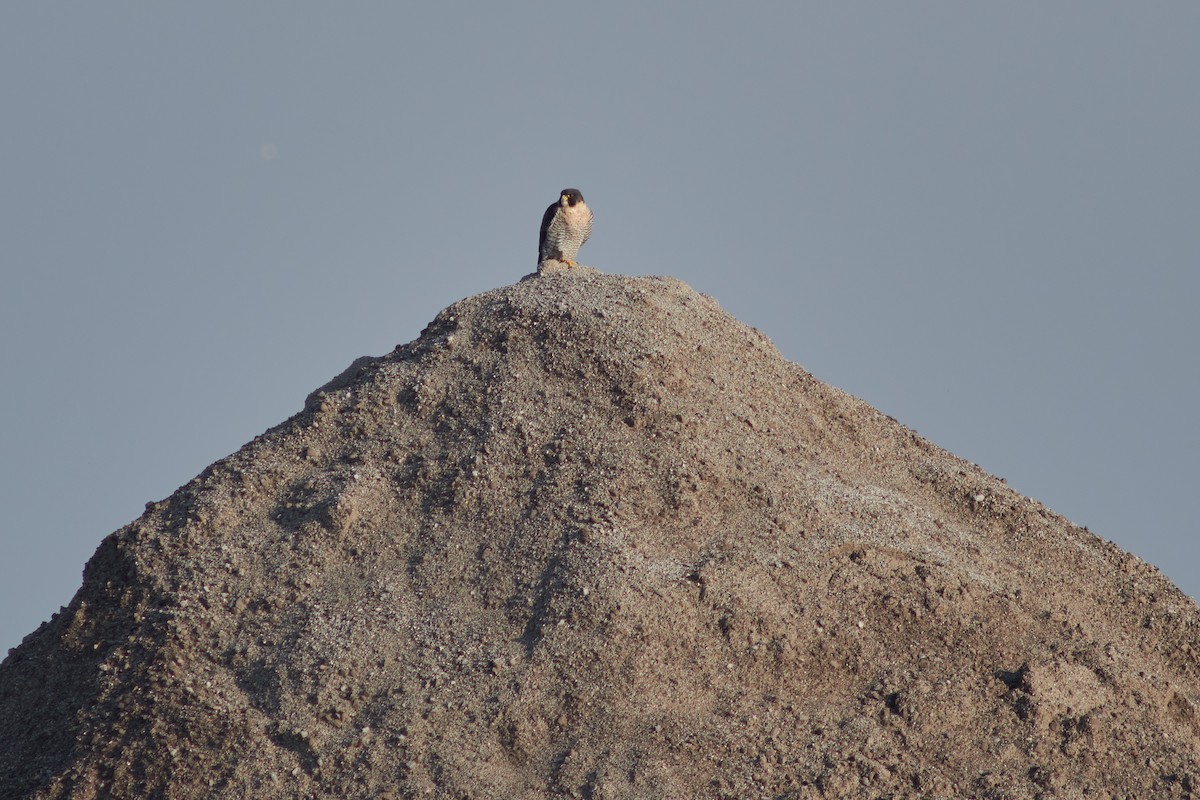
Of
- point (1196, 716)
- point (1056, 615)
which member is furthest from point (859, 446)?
point (1196, 716)

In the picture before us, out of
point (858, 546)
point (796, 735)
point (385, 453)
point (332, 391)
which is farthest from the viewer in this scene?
point (332, 391)

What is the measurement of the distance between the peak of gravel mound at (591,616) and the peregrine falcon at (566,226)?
4048 mm

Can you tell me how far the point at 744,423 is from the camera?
10000 millimetres

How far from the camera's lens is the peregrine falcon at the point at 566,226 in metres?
14.5

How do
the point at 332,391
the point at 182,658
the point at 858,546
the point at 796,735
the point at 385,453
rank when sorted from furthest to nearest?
the point at 332,391 < the point at 385,453 < the point at 858,546 < the point at 182,658 < the point at 796,735

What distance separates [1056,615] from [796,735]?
7.64 ft

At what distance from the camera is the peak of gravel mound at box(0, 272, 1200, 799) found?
313 inches

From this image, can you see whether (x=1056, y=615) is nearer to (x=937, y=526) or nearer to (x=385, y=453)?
(x=937, y=526)

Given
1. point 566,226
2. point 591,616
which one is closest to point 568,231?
point 566,226

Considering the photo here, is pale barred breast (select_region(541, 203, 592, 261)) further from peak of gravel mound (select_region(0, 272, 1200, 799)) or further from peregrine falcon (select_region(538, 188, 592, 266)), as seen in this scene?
peak of gravel mound (select_region(0, 272, 1200, 799))

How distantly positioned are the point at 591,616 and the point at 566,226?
7003mm

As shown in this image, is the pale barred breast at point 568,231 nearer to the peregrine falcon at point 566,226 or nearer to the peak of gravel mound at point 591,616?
the peregrine falcon at point 566,226

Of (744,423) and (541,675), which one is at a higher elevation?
(744,423)

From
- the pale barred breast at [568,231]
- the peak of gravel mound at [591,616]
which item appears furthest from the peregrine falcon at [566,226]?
the peak of gravel mound at [591,616]
